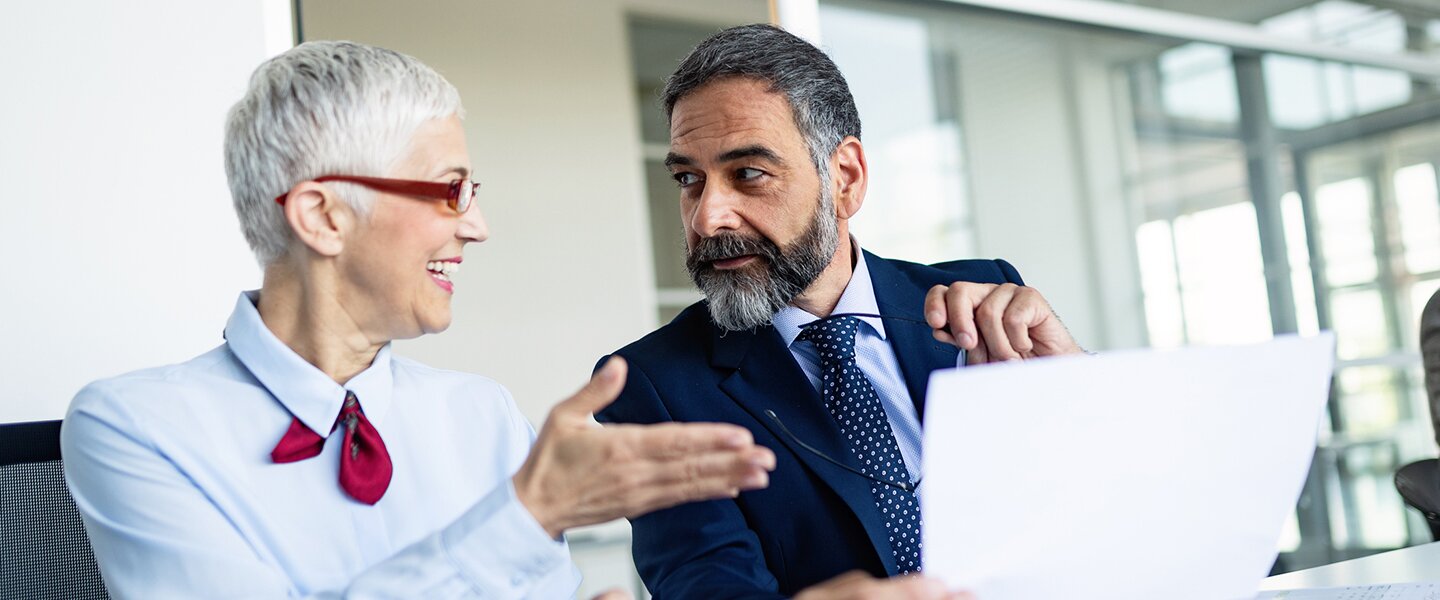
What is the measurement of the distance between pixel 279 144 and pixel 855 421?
78cm

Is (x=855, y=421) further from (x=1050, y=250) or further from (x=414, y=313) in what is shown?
(x=1050, y=250)

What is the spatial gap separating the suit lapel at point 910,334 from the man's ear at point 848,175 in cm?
9

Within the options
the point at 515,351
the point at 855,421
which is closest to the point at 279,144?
the point at 855,421

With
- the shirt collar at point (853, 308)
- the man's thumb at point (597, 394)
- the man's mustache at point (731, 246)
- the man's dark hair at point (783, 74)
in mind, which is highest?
the man's dark hair at point (783, 74)

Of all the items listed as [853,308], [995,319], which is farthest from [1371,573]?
[853,308]

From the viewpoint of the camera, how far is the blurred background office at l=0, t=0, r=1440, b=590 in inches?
141

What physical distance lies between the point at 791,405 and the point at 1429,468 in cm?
130

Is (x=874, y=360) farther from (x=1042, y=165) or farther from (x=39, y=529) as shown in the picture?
(x=1042, y=165)

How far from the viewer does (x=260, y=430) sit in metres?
1.24

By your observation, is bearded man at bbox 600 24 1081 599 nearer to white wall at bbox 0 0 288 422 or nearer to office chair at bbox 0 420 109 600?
office chair at bbox 0 420 109 600

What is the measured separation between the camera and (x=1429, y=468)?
2.12 m

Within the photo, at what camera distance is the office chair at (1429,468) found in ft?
6.84

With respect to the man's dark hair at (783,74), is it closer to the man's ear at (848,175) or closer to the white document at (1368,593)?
the man's ear at (848,175)

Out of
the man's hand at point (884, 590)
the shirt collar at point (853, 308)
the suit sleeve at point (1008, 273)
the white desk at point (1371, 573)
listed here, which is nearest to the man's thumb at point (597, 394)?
the man's hand at point (884, 590)
